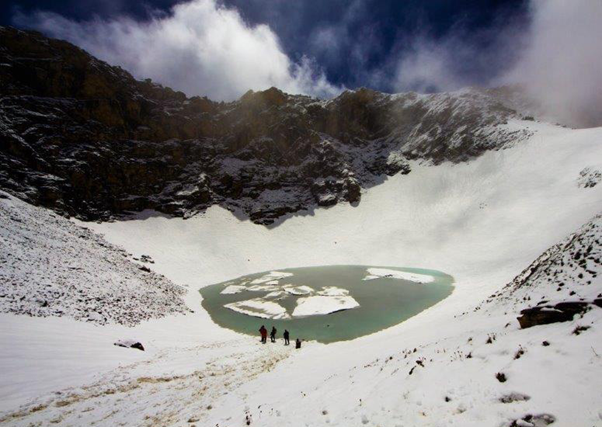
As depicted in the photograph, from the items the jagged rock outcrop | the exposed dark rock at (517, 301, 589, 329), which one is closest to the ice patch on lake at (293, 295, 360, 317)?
the jagged rock outcrop

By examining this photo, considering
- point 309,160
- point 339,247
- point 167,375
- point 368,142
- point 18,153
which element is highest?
point 368,142

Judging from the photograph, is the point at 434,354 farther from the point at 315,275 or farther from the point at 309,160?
the point at 309,160

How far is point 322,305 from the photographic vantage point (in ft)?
121

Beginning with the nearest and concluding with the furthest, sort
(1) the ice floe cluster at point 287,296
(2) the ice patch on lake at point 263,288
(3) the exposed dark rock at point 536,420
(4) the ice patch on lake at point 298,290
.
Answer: (3) the exposed dark rock at point 536,420 → (1) the ice floe cluster at point 287,296 → (4) the ice patch on lake at point 298,290 → (2) the ice patch on lake at point 263,288

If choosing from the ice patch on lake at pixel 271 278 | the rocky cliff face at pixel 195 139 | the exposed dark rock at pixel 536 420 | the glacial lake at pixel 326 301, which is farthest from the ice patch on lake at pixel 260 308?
the rocky cliff face at pixel 195 139

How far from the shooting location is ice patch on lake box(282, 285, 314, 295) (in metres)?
43.4

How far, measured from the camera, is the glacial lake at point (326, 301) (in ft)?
99.8

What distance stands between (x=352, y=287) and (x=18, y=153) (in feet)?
283

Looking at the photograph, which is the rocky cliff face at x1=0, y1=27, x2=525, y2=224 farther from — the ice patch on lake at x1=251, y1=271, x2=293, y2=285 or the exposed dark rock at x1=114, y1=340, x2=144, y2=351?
the exposed dark rock at x1=114, y1=340, x2=144, y2=351

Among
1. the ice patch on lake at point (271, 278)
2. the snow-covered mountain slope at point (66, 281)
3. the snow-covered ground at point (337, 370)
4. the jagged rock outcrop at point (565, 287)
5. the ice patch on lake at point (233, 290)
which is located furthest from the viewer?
the ice patch on lake at point (271, 278)

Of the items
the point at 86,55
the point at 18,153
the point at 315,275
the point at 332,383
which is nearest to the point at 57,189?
the point at 18,153

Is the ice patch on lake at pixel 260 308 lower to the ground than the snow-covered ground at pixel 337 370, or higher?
higher

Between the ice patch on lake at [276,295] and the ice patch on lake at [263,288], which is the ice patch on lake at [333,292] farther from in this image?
the ice patch on lake at [263,288]

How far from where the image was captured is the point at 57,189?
2980 inches
